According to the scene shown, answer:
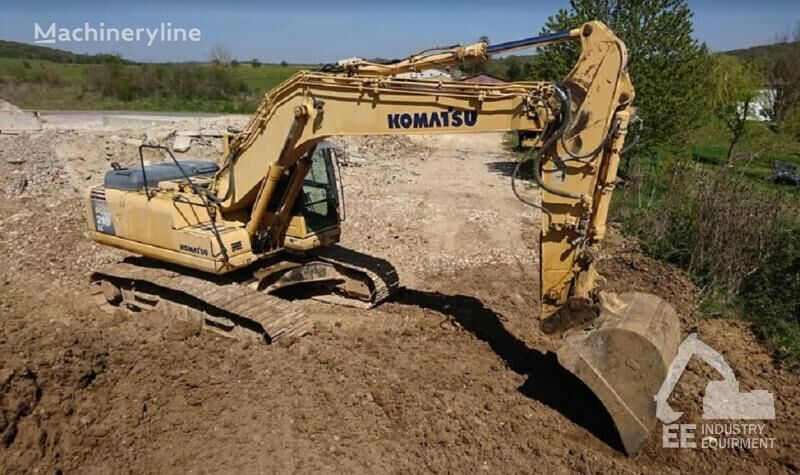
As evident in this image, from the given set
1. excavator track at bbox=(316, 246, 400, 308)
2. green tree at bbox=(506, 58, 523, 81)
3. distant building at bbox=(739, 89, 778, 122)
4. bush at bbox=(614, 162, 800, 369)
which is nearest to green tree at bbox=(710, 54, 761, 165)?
distant building at bbox=(739, 89, 778, 122)

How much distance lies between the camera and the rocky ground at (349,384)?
4.91 m

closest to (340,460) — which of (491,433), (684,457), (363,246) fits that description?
(491,433)

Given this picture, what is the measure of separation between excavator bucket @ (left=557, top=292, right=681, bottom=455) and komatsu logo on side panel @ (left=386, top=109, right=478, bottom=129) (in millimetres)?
2134

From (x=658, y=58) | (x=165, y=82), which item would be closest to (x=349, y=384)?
(x=658, y=58)

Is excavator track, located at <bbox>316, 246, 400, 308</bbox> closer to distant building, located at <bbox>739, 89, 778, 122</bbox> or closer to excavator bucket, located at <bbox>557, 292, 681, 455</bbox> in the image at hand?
excavator bucket, located at <bbox>557, 292, 681, 455</bbox>

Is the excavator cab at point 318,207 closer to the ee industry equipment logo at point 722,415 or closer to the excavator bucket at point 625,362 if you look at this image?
the excavator bucket at point 625,362

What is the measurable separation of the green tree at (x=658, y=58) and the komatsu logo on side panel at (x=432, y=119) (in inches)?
455

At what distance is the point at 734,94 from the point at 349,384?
1792cm

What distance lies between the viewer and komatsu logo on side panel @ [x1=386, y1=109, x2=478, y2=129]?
18.7ft

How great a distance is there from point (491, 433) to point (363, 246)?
5.97 m

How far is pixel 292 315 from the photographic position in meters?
6.92

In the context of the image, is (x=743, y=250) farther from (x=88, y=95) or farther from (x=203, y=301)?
(x=88, y=95)

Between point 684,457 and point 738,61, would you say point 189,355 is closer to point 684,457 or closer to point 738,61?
point 684,457

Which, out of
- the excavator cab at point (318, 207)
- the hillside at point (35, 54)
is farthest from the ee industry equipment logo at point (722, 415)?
the hillside at point (35, 54)
